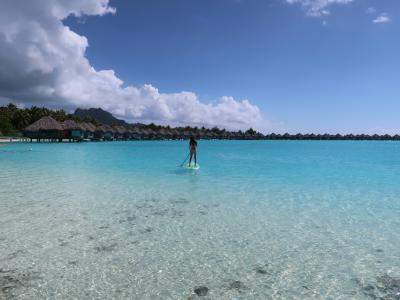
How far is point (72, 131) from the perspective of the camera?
5647 centimetres

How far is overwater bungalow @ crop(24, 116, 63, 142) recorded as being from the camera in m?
51.2

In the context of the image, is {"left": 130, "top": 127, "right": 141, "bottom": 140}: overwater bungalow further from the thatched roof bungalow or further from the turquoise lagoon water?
the turquoise lagoon water

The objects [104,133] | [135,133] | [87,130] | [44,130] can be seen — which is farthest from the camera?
[135,133]

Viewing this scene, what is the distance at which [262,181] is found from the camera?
41.1ft

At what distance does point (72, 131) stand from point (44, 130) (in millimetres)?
5391

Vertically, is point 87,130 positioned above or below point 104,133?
above

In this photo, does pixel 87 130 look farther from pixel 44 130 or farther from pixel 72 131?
pixel 44 130

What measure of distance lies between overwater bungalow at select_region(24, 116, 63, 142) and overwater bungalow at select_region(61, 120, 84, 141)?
197 centimetres

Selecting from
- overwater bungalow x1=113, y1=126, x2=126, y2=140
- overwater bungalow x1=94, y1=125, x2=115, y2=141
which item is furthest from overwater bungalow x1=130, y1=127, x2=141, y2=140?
overwater bungalow x1=94, y1=125, x2=115, y2=141

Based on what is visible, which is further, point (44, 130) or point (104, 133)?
point (104, 133)

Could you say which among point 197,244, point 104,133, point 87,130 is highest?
point 87,130

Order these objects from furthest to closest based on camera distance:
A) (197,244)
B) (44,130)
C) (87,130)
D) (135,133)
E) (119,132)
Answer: (135,133) → (119,132) → (87,130) → (44,130) → (197,244)

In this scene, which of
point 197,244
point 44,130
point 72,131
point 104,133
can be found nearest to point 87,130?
point 72,131

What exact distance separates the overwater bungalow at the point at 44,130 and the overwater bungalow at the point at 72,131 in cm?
197
